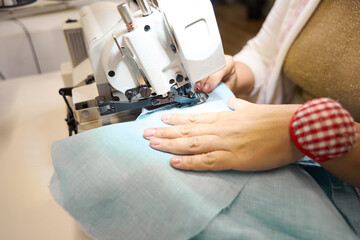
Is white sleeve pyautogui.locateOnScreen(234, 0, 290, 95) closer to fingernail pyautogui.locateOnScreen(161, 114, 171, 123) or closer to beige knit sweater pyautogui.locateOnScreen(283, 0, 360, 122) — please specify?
beige knit sweater pyautogui.locateOnScreen(283, 0, 360, 122)

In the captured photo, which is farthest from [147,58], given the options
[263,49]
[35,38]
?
[35,38]

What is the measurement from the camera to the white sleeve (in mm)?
1145

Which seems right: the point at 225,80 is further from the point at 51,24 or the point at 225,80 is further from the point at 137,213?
the point at 51,24

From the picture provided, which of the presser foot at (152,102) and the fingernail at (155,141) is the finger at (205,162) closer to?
the fingernail at (155,141)

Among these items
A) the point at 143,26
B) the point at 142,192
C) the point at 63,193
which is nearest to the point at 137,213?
the point at 142,192

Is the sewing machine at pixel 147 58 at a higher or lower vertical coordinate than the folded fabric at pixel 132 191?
higher

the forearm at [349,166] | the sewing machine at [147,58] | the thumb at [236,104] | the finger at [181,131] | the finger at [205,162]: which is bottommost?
the forearm at [349,166]

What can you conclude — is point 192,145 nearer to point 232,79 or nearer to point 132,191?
point 132,191

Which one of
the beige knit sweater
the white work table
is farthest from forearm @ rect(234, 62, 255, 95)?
the white work table

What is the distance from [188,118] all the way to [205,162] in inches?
6.0

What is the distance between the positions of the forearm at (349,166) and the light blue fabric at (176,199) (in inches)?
2.2

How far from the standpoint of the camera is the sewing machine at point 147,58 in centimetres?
65

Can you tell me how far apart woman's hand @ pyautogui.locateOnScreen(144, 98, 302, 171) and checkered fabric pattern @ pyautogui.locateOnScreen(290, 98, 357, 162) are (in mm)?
40

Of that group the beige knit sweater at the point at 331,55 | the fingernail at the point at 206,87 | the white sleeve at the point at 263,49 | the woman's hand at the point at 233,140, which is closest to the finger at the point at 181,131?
the woman's hand at the point at 233,140
